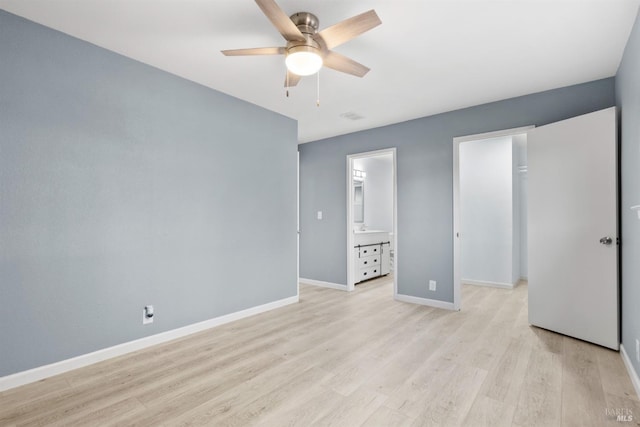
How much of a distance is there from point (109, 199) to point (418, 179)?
3.60m

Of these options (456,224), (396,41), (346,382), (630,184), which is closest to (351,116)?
(396,41)

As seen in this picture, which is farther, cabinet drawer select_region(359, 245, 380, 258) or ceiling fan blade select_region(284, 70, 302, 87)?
cabinet drawer select_region(359, 245, 380, 258)

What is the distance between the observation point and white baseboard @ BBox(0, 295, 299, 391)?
217 cm

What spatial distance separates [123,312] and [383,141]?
151 inches

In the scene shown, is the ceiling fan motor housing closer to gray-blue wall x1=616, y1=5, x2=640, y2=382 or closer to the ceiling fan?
the ceiling fan

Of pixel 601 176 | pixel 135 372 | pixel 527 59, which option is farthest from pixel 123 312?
pixel 601 176

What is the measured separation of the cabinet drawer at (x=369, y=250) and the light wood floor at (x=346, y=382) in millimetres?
2226

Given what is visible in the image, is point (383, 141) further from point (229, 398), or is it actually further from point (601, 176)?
point (229, 398)

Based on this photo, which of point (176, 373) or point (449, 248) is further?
point (449, 248)

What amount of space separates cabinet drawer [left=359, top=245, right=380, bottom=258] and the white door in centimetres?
266

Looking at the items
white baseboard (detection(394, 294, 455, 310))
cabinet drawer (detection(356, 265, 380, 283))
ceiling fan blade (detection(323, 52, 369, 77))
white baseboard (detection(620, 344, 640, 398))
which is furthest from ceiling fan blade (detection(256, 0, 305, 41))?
cabinet drawer (detection(356, 265, 380, 283))

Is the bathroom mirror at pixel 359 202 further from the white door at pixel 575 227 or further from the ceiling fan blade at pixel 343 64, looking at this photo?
the ceiling fan blade at pixel 343 64

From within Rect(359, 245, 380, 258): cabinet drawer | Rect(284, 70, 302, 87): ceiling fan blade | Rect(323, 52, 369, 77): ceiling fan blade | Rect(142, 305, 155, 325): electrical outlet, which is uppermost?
Rect(323, 52, 369, 77): ceiling fan blade

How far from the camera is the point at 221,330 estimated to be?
3.25 m
